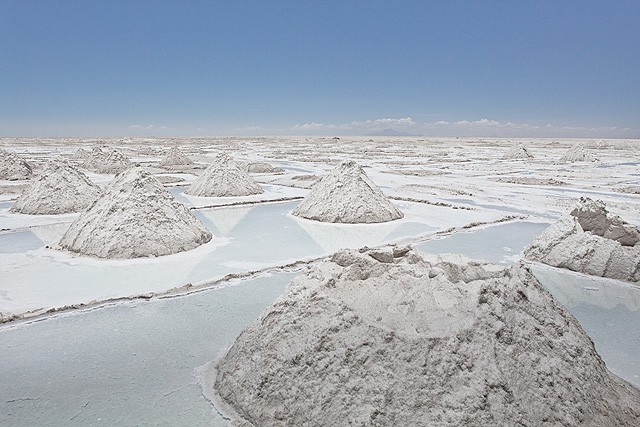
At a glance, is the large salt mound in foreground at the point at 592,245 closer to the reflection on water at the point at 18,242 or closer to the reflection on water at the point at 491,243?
the reflection on water at the point at 491,243

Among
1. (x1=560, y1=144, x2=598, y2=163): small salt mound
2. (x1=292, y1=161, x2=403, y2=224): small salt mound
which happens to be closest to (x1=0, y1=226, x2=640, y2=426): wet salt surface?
(x1=292, y1=161, x2=403, y2=224): small salt mound

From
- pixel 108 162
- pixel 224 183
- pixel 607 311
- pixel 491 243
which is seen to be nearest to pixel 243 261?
pixel 491 243

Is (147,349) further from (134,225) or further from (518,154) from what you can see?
(518,154)

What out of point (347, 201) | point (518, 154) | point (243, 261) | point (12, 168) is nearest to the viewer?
Answer: point (243, 261)

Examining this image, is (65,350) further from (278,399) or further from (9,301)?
(278,399)

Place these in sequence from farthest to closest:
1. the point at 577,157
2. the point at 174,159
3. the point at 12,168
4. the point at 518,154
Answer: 1. the point at 518,154
2. the point at 577,157
3. the point at 174,159
4. the point at 12,168

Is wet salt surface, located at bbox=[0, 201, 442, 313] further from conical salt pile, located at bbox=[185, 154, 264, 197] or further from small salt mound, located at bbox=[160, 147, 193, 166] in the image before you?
small salt mound, located at bbox=[160, 147, 193, 166]

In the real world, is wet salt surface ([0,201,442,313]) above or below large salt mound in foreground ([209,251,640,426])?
below
